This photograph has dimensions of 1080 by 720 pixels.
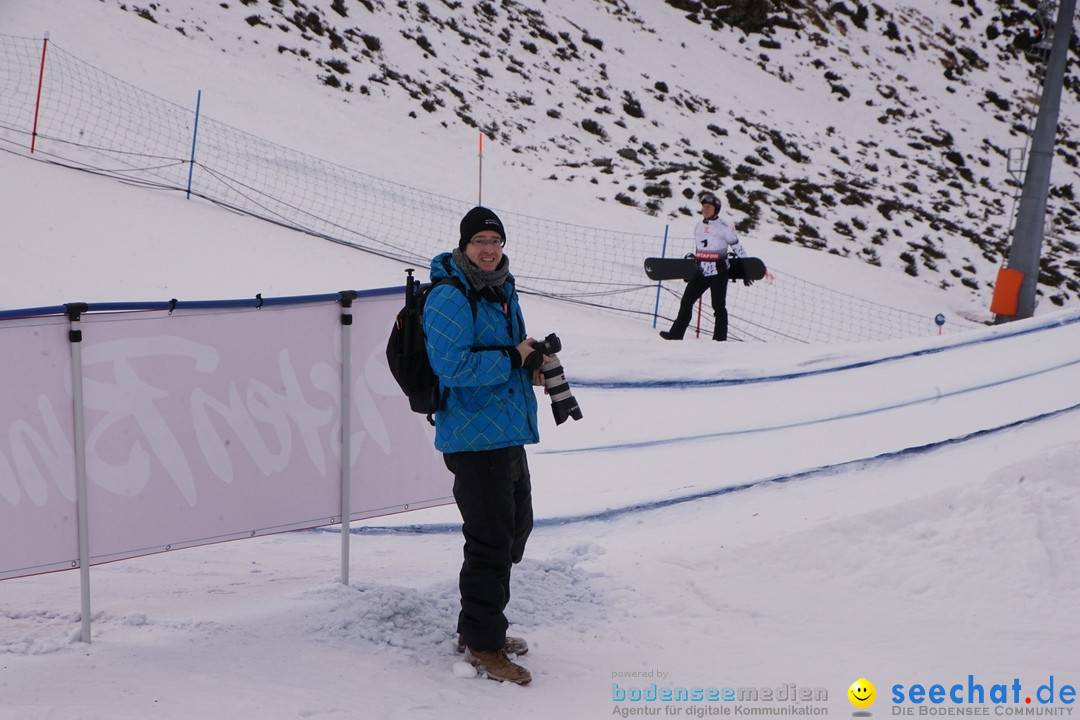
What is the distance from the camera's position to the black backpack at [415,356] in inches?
142

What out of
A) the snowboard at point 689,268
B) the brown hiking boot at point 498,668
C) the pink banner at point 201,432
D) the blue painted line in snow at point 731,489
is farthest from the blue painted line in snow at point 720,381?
the brown hiking boot at point 498,668

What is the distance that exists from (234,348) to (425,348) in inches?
34.5

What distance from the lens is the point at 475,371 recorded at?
3.50m

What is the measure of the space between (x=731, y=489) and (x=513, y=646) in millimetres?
2482

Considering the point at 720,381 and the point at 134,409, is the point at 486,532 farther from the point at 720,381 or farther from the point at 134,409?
the point at 720,381

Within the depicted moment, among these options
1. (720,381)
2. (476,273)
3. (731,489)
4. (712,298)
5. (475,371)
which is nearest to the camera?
(475,371)

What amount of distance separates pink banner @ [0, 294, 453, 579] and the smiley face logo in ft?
6.12

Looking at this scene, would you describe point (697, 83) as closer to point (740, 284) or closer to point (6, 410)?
Result: point (740, 284)

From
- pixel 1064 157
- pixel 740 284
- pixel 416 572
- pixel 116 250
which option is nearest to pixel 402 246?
pixel 116 250

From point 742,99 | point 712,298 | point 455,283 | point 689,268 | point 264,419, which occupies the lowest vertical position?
point 264,419

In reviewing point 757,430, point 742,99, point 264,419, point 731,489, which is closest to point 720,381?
point 757,430

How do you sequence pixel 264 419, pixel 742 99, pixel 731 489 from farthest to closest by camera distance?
pixel 742 99
pixel 731 489
pixel 264 419

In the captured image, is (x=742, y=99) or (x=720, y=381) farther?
(x=742, y=99)

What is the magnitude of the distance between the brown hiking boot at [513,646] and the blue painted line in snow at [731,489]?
1795 mm
